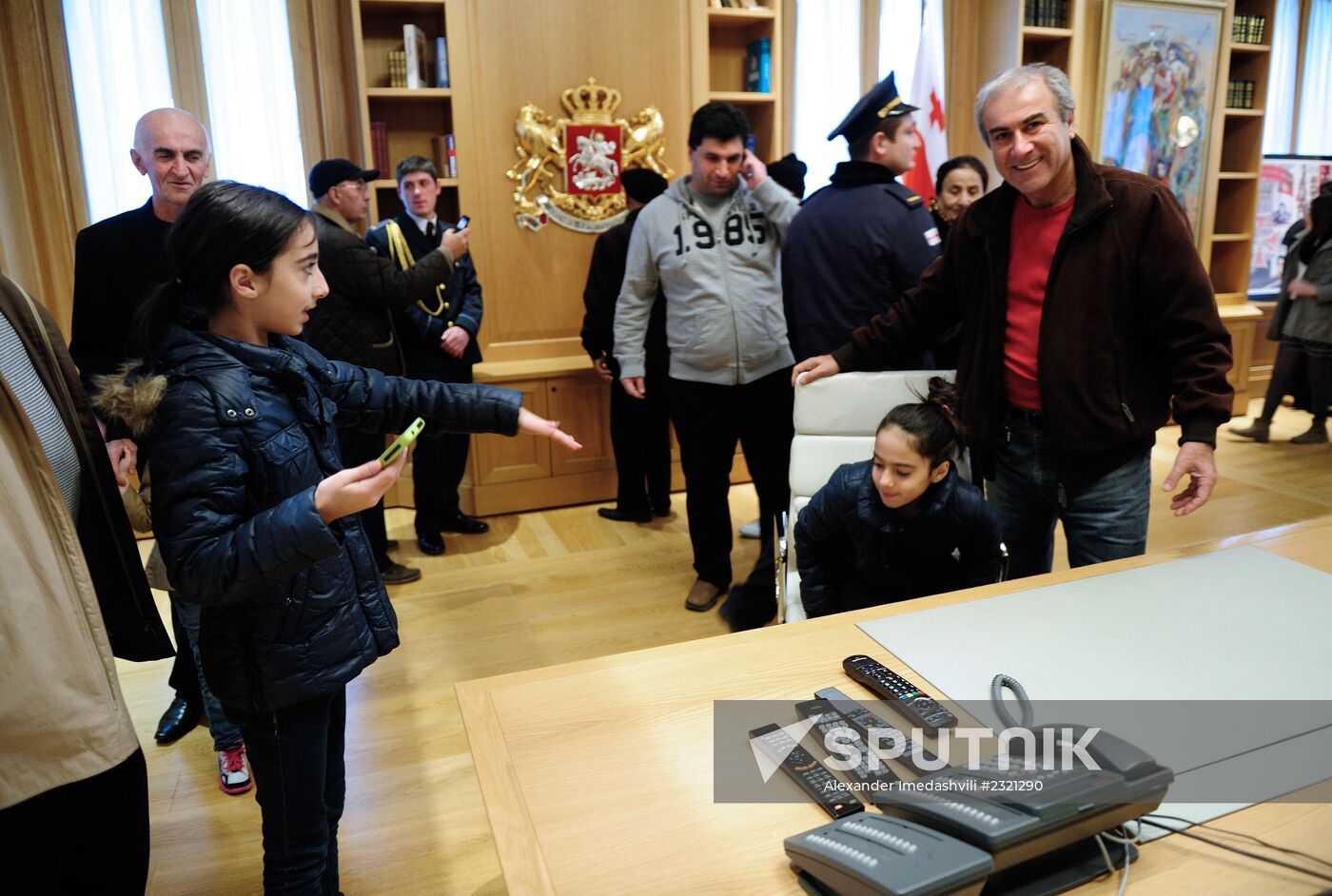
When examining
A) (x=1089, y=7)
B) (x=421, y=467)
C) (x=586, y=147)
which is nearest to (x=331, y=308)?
(x=421, y=467)

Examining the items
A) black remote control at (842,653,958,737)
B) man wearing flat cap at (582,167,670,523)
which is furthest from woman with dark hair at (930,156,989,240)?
black remote control at (842,653,958,737)

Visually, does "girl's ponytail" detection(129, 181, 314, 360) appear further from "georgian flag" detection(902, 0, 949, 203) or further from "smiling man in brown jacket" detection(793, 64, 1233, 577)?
"georgian flag" detection(902, 0, 949, 203)

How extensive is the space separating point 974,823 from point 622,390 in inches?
133

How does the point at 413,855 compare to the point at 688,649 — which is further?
the point at 413,855

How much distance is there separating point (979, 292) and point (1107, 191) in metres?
0.33

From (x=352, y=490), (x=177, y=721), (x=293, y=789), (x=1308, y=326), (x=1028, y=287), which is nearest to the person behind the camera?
(x=352, y=490)

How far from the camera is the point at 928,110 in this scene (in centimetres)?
511

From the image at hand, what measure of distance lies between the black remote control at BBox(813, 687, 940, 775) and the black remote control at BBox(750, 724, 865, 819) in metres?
0.09

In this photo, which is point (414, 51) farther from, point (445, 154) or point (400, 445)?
point (400, 445)

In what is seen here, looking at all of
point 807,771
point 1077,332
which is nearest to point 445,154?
point 1077,332

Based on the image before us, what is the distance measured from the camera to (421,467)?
3.92 meters

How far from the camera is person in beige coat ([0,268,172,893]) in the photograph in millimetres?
1116

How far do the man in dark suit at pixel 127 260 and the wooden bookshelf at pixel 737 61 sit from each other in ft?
8.81

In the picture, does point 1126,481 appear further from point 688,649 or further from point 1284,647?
point 688,649
